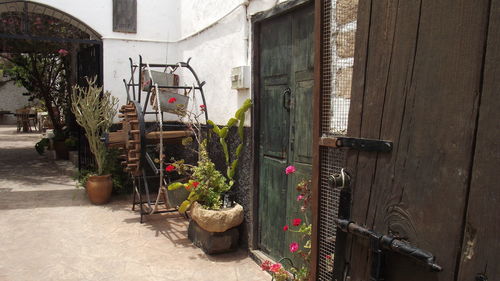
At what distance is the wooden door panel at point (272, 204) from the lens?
3697mm

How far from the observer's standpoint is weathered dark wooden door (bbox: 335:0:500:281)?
1.07 meters

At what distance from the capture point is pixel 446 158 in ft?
3.86

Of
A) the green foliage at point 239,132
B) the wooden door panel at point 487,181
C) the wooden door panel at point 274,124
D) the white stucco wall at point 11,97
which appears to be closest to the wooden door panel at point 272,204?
the wooden door panel at point 274,124

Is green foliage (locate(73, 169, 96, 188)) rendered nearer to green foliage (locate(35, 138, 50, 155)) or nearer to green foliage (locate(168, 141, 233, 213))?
green foliage (locate(168, 141, 233, 213))

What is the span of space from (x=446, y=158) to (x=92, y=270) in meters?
3.63

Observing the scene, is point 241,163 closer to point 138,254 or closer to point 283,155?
point 283,155

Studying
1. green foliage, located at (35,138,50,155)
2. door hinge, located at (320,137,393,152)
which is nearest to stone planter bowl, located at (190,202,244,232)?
door hinge, located at (320,137,393,152)

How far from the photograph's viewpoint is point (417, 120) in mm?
1266

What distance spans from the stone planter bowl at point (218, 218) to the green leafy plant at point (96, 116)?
2611 mm

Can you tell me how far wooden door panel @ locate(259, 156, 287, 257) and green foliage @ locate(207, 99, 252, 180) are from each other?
0.40 m

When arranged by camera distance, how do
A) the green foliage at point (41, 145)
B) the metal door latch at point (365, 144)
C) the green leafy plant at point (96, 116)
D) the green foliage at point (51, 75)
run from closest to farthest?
the metal door latch at point (365, 144), the green leafy plant at point (96, 116), the green foliage at point (51, 75), the green foliage at point (41, 145)

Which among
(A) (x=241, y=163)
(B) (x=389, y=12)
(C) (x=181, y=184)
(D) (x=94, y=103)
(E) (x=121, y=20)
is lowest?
(C) (x=181, y=184)

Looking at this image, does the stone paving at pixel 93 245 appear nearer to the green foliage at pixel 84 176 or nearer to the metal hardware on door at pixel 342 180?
the green foliage at pixel 84 176

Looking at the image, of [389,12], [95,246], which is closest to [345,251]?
[389,12]
